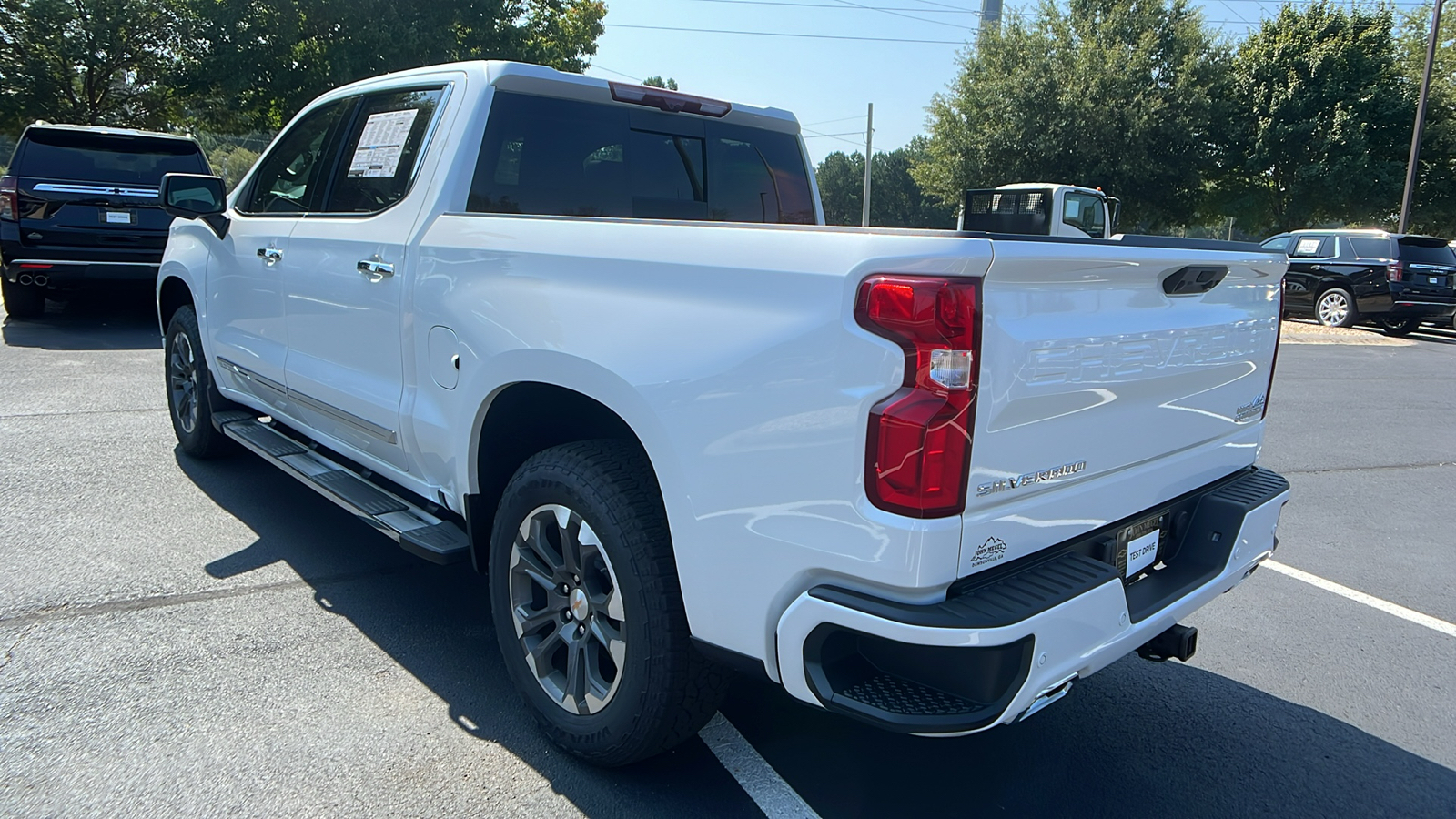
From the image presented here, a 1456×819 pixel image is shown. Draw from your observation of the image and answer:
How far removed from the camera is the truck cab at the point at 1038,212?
460cm

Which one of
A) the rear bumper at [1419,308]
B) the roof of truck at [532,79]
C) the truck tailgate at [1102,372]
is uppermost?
the roof of truck at [532,79]

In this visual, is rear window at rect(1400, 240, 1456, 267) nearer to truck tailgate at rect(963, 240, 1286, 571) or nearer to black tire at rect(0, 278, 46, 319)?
truck tailgate at rect(963, 240, 1286, 571)

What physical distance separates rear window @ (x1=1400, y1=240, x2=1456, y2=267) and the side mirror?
1841cm

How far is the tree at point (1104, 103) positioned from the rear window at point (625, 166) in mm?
28706

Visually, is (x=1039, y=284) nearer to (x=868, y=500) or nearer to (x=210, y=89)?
(x=868, y=500)

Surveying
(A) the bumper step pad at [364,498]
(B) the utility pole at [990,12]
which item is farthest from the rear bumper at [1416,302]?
(B) the utility pole at [990,12]

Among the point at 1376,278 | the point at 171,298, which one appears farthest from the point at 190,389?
the point at 1376,278

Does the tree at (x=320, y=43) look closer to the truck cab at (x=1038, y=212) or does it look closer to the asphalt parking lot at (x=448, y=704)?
the truck cab at (x=1038, y=212)

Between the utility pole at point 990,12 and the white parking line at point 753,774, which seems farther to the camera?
the utility pole at point 990,12

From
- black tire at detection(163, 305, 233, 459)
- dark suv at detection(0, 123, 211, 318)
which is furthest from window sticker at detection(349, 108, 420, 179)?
dark suv at detection(0, 123, 211, 318)

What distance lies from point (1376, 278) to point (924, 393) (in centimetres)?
1850

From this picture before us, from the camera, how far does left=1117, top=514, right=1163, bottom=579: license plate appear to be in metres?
2.54

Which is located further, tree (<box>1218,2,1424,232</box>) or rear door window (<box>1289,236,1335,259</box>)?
tree (<box>1218,2,1424,232</box>)

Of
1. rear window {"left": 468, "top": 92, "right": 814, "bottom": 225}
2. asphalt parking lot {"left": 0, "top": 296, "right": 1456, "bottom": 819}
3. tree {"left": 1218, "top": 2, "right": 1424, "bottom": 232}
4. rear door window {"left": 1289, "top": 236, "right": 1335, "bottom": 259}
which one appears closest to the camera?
asphalt parking lot {"left": 0, "top": 296, "right": 1456, "bottom": 819}
